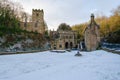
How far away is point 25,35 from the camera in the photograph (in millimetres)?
42656

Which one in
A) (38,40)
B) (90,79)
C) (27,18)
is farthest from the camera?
(27,18)

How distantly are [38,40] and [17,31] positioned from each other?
28.4 feet

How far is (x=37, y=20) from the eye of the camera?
64.3 meters

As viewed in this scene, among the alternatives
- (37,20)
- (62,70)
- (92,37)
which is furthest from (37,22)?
(62,70)

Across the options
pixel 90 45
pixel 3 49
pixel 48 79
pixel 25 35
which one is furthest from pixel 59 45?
pixel 48 79

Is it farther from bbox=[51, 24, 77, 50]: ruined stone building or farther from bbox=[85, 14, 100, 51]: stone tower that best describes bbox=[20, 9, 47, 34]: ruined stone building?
bbox=[85, 14, 100, 51]: stone tower

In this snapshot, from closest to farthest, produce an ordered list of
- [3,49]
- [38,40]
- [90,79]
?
[90,79]
[3,49]
[38,40]

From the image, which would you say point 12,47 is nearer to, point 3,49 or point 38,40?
point 3,49

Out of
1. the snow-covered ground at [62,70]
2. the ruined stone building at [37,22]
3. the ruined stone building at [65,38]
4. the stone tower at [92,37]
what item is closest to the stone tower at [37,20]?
the ruined stone building at [37,22]

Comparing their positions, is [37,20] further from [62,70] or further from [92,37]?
[62,70]

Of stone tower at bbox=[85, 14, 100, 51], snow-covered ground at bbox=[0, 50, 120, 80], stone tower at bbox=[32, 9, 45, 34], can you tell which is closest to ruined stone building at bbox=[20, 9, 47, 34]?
stone tower at bbox=[32, 9, 45, 34]

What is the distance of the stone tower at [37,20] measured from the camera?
64.3 metres

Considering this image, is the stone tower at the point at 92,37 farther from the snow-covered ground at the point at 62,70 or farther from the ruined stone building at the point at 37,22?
the snow-covered ground at the point at 62,70

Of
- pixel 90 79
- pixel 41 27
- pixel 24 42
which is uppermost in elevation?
pixel 41 27
